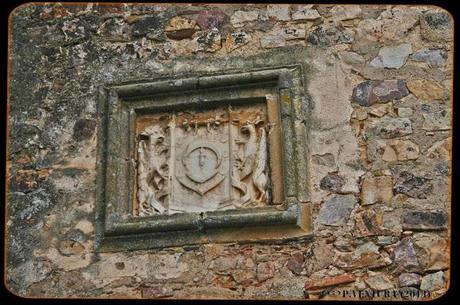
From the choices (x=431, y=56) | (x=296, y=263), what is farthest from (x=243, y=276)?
(x=431, y=56)

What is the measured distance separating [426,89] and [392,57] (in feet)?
0.91

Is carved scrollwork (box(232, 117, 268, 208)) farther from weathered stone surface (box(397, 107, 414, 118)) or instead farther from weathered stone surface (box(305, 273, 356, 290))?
weathered stone surface (box(397, 107, 414, 118))

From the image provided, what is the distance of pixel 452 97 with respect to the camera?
8844 millimetres

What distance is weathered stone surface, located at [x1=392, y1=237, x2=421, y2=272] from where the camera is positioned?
8.48 m

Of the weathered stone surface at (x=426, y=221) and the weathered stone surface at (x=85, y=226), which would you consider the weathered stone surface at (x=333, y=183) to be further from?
the weathered stone surface at (x=85, y=226)

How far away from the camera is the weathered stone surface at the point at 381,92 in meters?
8.88

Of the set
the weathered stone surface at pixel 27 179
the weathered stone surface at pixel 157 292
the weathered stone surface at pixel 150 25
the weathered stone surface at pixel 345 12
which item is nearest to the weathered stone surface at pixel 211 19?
the weathered stone surface at pixel 150 25

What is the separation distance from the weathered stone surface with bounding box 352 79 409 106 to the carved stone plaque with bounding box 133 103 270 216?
0.58 metres

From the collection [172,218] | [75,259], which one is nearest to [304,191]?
[172,218]

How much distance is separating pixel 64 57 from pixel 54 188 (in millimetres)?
858

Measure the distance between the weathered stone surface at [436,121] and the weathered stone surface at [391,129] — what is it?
97 millimetres

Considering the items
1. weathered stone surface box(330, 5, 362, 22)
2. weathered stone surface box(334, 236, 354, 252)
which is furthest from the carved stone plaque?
weathered stone surface box(330, 5, 362, 22)

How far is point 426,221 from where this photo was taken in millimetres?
8570

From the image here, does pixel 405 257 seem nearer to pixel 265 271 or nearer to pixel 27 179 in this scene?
pixel 265 271
